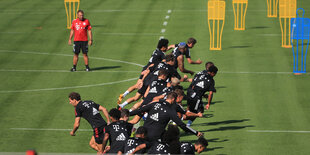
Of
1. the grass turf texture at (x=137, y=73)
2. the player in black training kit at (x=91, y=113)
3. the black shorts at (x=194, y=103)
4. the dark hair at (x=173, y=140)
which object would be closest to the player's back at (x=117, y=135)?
the player in black training kit at (x=91, y=113)

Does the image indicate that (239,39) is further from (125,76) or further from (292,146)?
(292,146)

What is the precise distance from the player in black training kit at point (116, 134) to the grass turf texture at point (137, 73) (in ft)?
9.33

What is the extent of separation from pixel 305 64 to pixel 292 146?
10.7m

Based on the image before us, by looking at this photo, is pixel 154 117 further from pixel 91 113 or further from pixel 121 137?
pixel 91 113

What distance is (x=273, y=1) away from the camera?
37.6 metres

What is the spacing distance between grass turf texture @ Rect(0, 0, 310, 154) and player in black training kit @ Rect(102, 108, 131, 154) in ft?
9.33

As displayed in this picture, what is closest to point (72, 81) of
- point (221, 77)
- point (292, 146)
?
point (221, 77)

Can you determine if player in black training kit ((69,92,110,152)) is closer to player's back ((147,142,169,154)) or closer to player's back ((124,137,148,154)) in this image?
player's back ((124,137,148,154))

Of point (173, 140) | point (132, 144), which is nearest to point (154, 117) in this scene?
point (132, 144)

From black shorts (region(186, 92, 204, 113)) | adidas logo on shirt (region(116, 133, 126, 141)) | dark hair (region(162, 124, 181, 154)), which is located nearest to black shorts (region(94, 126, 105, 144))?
adidas logo on shirt (region(116, 133, 126, 141))

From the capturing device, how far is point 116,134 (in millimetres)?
15109

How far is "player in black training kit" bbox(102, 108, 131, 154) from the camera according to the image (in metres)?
15.1

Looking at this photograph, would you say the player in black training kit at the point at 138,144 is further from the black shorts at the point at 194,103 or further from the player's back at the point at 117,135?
the black shorts at the point at 194,103

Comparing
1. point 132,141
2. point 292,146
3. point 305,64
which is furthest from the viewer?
point 305,64
